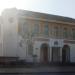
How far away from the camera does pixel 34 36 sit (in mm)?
48375

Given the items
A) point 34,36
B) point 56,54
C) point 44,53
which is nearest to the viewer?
point 34,36

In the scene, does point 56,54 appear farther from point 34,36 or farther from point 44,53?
point 34,36

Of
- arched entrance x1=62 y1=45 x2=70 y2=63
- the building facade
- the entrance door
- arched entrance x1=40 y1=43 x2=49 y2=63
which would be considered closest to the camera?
the building facade

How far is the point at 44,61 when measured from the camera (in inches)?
1987

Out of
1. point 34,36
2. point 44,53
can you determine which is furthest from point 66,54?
point 34,36

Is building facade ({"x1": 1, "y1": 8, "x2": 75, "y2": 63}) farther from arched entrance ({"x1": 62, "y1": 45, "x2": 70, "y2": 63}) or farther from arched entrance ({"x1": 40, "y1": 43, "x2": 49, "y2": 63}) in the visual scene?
arched entrance ({"x1": 62, "y1": 45, "x2": 70, "y2": 63})

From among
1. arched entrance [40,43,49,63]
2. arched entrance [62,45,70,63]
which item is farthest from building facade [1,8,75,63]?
arched entrance [62,45,70,63]

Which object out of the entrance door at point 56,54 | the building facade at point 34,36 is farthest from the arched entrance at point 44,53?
the entrance door at point 56,54

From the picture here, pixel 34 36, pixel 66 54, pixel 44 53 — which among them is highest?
pixel 34 36

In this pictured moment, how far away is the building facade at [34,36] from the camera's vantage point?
47125mm

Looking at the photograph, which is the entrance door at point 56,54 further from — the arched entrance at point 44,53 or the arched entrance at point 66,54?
the arched entrance at point 44,53

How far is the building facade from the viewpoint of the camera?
155 ft

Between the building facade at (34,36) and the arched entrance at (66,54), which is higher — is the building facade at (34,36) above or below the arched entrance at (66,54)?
above

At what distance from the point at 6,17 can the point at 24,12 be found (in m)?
3.61
